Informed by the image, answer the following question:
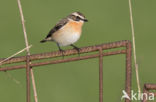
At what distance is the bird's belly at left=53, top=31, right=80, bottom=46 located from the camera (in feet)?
23.1

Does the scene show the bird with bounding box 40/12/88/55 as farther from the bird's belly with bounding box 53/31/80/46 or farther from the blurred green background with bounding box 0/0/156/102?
the blurred green background with bounding box 0/0/156/102

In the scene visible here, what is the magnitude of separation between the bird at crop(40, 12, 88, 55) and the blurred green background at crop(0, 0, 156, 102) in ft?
8.00

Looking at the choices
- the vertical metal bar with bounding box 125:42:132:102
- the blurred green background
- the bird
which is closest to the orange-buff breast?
the bird

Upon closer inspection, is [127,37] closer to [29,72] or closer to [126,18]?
[126,18]

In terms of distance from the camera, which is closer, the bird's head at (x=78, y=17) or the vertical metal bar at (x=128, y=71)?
the vertical metal bar at (x=128, y=71)

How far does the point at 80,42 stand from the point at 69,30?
7.05 m

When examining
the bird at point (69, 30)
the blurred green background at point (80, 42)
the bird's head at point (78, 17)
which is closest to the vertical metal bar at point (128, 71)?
the bird at point (69, 30)

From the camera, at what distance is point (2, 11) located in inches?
650

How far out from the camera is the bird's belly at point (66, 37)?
7.05 m

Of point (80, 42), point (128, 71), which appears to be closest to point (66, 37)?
point (128, 71)

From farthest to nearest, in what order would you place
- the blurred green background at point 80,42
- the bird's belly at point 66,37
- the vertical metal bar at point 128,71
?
the blurred green background at point 80,42 → the bird's belly at point 66,37 → the vertical metal bar at point 128,71

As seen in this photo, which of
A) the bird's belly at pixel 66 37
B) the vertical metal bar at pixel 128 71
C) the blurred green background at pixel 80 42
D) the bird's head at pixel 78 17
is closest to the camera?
the vertical metal bar at pixel 128 71

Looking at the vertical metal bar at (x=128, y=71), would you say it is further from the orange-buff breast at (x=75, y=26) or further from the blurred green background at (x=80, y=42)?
the blurred green background at (x=80, y=42)

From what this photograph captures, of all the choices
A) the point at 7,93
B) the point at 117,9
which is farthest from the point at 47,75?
the point at 117,9
